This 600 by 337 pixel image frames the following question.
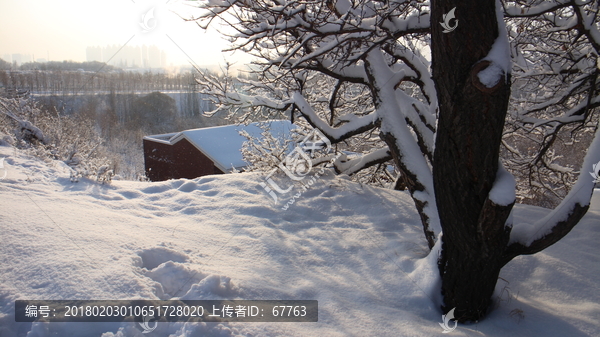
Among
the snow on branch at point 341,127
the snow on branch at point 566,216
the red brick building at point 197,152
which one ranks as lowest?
the red brick building at point 197,152

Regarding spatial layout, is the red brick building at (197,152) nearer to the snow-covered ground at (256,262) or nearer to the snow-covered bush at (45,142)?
the snow-covered bush at (45,142)

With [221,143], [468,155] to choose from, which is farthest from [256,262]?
[221,143]

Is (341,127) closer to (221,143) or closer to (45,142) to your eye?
(45,142)

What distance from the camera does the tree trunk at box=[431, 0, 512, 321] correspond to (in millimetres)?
2371

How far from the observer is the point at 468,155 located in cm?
253

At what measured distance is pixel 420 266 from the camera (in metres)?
3.17

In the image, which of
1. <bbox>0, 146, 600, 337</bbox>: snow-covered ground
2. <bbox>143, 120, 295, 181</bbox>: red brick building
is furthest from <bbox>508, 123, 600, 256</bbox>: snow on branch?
<bbox>143, 120, 295, 181</bbox>: red brick building

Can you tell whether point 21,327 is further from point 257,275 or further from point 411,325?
point 411,325

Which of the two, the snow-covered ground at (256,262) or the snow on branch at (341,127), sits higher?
the snow on branch at (341,127)

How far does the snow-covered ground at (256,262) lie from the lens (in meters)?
2.29

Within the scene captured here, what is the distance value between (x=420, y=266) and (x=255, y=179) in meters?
3.25

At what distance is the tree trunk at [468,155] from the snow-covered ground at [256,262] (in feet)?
0.84

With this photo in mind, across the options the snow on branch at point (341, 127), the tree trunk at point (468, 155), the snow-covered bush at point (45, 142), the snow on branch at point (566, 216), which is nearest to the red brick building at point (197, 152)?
the snow-covered bush at point (45, 142)

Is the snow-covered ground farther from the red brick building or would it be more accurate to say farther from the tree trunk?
the red brick building
